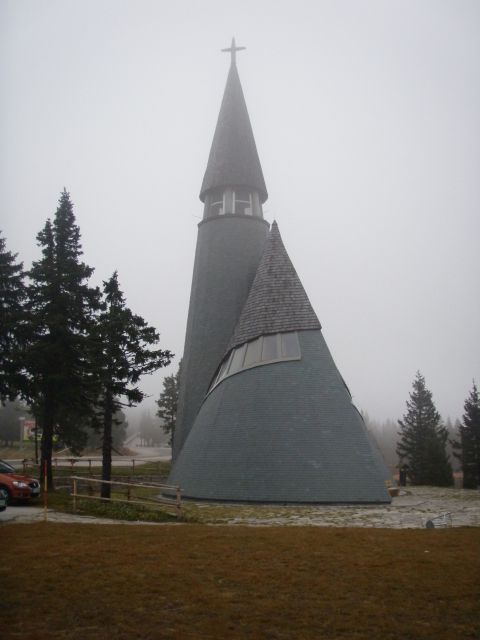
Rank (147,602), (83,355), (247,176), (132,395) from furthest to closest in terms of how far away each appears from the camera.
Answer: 1. (247,176)
2. (83,355)
3. (132,395)
4. (147,602)

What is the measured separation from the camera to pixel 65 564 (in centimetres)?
811

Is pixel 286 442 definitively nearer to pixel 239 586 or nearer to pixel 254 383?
pixel 254 383

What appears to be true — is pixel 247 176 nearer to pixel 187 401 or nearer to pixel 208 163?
pixel 208 163

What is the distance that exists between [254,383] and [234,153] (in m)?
12.5

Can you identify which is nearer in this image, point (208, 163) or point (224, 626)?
point (224, 626)

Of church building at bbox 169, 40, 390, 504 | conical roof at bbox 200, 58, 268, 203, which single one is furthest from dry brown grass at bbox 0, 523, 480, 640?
conical roof at bbox 200, 58, 268, 203

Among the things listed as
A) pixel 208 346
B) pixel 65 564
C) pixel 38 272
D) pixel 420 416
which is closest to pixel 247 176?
pixel 208 346

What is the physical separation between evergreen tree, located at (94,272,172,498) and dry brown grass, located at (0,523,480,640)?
10.0m

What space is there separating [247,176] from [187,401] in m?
10.9

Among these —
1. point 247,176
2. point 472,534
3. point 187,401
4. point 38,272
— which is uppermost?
point 247,176

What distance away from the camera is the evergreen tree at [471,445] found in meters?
41.1

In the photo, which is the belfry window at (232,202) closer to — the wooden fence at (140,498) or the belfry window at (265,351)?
the belfry window at (265,351)

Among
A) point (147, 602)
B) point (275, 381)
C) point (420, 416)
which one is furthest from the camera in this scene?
point (420, 416)

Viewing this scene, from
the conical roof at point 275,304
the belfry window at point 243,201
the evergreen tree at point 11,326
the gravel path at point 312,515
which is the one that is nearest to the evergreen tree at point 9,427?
the evergreen tree at point 11,326
